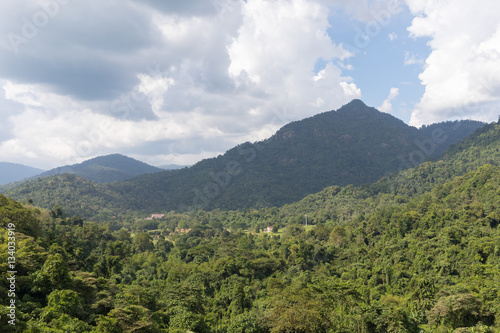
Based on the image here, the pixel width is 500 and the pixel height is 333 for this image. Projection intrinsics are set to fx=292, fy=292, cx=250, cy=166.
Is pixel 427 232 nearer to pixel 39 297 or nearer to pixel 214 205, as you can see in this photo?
pixel 39 297

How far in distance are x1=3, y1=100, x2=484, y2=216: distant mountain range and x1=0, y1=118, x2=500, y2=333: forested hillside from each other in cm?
5001

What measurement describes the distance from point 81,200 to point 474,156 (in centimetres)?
13783

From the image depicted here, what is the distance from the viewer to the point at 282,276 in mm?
39656

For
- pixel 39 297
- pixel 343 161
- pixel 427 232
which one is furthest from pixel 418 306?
pixel 343 161

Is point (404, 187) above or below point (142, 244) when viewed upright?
above

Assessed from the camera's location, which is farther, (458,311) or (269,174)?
(269,174)

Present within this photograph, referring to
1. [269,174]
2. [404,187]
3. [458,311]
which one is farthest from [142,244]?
[269,174]

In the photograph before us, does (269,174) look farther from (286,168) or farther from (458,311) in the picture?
(458,311)

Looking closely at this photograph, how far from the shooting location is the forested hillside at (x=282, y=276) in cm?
1711

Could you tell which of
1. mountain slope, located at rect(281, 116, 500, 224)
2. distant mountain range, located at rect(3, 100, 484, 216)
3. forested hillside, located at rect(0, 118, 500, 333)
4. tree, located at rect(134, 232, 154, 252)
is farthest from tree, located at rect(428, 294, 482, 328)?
distant mountain range, located at rect(3, 100, 484, 216)

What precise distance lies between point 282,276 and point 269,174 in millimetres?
110766

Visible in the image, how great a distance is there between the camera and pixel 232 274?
130 feet

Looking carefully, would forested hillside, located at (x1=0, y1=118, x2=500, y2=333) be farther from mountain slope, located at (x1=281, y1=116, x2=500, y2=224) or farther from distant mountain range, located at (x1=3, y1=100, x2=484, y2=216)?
distant mountain range, located at (x1=3, y1=100, x2=484, y2=216)

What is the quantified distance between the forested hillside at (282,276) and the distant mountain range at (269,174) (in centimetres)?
5001
